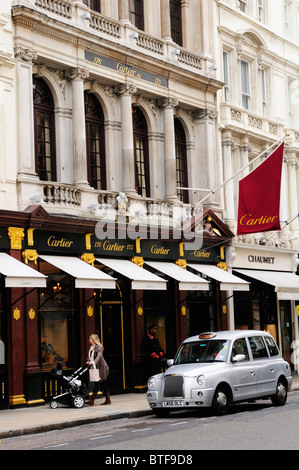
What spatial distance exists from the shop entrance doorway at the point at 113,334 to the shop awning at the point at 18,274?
177 inches

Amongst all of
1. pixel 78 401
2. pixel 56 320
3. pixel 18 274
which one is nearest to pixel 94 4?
pixel 56 320

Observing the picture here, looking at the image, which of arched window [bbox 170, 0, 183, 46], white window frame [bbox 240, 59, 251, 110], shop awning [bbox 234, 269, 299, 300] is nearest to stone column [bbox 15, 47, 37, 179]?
arched window [bbox 170, 0, 183, 46]

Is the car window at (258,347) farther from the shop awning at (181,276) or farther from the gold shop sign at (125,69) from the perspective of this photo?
the gold shop sign at (125,69)

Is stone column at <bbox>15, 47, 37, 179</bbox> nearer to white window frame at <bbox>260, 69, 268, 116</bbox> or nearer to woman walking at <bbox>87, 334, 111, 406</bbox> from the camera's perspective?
woman walking at <bbox>87, 334, 111, 406</bbox>

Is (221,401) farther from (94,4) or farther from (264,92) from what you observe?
(264,92)

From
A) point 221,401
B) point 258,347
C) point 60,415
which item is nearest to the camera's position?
point 221,401

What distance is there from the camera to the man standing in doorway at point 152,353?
2633cm

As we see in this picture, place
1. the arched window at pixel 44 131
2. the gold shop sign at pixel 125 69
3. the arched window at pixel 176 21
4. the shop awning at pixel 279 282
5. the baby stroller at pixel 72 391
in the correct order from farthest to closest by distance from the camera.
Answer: the shop awning at pixel 279 282
the arched window at pixel 176 21
the gold shop sign at pixel 125 69
the arched window at pixel 44 131
the baby stroller at pixel 72 391

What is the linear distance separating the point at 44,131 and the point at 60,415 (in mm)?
8745

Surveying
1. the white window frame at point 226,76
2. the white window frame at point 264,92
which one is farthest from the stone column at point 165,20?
the white window frame at point 264,92

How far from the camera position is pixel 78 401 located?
851 inches

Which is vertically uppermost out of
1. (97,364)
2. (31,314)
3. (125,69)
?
(125,69)
